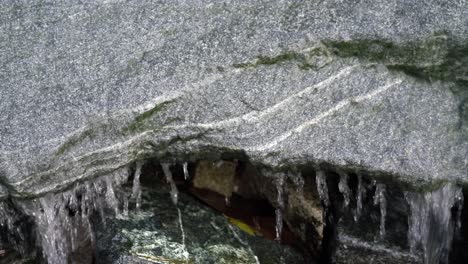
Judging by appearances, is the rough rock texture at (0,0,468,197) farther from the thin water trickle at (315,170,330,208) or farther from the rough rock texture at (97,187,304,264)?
the rough rock texture at (97,187,304,264)

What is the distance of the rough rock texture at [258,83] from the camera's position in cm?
264

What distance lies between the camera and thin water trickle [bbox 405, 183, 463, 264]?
285cm

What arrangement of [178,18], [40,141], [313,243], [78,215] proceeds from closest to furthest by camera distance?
[40,141], [178,18], [78,215], [313,243]

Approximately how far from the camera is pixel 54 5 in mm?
2820

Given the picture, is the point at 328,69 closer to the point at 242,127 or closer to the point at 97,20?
the point at 242,127

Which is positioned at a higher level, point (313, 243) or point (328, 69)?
point (328, 69)

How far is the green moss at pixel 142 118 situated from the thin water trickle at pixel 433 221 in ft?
3.73

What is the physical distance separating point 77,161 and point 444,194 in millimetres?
1563

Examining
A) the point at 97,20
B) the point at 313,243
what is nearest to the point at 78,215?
the point at 97,20

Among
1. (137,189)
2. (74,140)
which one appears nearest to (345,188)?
(137,189)

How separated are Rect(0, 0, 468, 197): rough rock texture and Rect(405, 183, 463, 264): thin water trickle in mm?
147

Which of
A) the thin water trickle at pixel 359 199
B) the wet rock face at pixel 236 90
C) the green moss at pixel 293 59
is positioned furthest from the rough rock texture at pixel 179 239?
the green moss at pixel 293 59

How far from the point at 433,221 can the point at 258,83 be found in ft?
3.35

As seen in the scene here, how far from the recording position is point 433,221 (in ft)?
9.62
